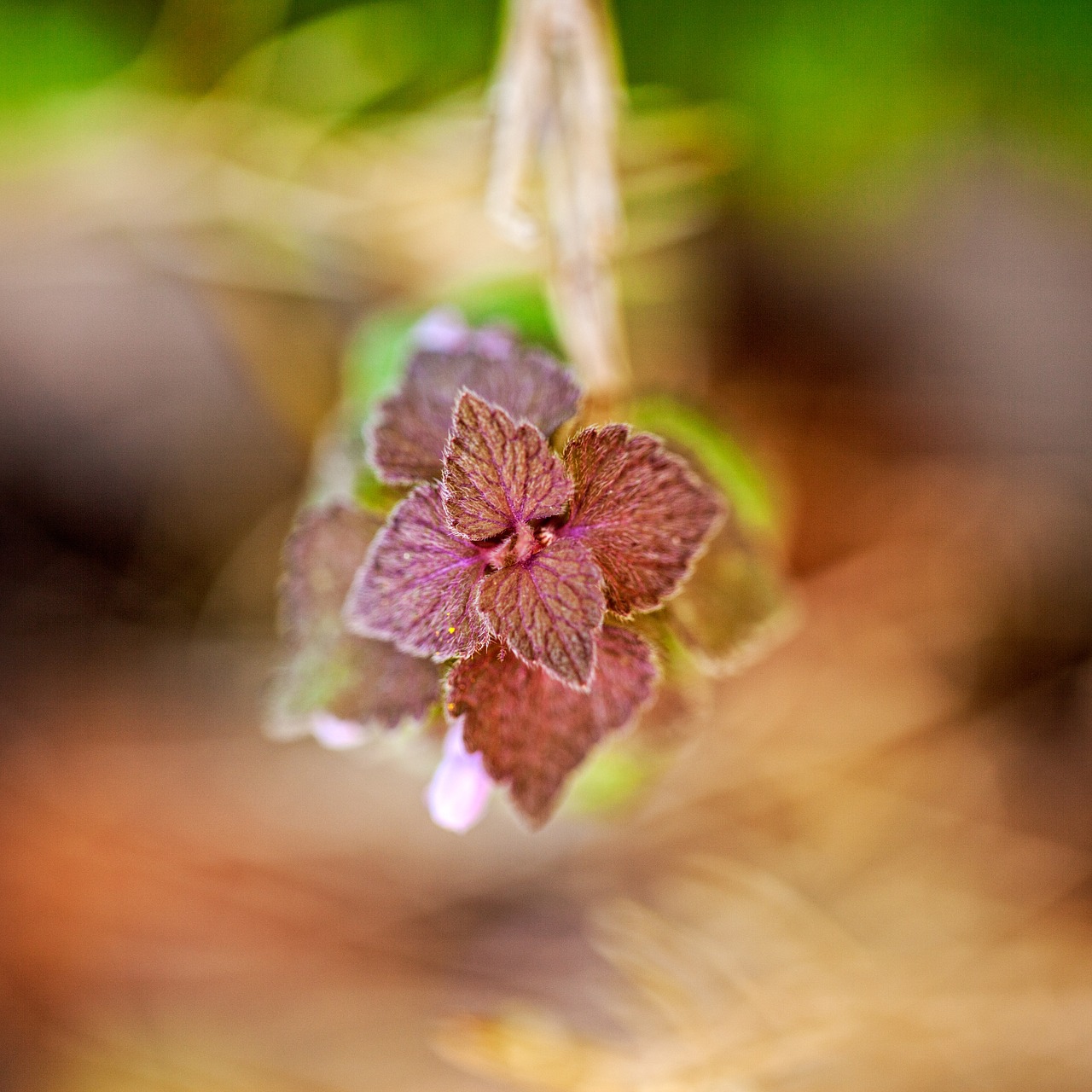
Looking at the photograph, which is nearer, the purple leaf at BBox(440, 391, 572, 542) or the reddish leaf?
the purple leaf at BBox(440, 391, 572, 542)

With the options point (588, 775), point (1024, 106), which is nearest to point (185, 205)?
point (588, 775)

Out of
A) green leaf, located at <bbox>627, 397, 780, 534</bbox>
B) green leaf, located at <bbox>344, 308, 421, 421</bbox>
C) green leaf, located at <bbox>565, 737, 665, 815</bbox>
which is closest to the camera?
green leaf, located at <bbox>627, 397, 780, 534</bbox>

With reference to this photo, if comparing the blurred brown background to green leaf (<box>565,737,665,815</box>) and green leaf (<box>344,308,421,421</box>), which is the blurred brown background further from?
green leaf (<box>565,737,665,815</box>)

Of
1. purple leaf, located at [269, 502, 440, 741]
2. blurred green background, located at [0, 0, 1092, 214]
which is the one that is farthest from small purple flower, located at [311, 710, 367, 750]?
blurred green background, located at [0, 0, 1092, 214]

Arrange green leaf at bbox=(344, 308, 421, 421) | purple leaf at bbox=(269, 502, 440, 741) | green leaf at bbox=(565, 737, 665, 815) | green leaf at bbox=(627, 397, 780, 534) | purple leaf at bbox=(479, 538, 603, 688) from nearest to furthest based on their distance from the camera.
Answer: purple leaf at bbox=(479, 538, 603, 688), purple leaf at bbox=(269, 502, 440, 741), green leaf at bbox=(627, 397, 780, 534), green leaf at bbox=(565, 737, 665, 815), green leaf at bbox=(344, 308, 421, 421)

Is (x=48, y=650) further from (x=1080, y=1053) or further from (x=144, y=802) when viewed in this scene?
(x=1080, y=1053)

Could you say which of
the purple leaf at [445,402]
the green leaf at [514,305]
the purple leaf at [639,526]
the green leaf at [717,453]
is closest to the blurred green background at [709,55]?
the green leaf at [514,305]
